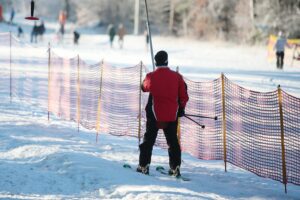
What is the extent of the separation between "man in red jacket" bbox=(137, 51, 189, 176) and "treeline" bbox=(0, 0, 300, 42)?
4046 centimetres

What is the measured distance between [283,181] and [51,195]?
3.40 m

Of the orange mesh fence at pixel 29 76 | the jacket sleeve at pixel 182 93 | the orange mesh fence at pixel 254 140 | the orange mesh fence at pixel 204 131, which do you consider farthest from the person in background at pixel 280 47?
the jacket sleeve at pixel 182 93

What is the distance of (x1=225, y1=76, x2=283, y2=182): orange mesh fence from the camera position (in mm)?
8344

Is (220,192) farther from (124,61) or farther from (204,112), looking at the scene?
(124,61)

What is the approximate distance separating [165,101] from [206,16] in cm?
5082

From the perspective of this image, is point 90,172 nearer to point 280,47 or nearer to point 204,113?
point 204,113

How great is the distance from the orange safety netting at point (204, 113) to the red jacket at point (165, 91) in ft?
4.64

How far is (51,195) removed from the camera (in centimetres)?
643

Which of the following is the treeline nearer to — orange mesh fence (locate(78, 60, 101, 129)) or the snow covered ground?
orange mesh fence (locate(78, 60, 101, 129))

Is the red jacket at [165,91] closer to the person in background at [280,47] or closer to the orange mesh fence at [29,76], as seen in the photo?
the orange mesh fence at [29,76]

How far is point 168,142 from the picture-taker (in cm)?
743

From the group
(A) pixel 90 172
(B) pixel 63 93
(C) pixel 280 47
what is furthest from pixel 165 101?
(C) pixel 280 47

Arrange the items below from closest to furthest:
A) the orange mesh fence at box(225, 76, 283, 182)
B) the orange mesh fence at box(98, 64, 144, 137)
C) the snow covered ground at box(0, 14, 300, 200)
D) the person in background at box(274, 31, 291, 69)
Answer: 1. the snow covered ground at box(0, 14, 300, 200)
2. the orange mesh fence at box(225, 76, 283, 182)
3. the orange mesh fence at box(98, 64, 144, 137)
4. the person in background at box(274, 31, 291, 69)

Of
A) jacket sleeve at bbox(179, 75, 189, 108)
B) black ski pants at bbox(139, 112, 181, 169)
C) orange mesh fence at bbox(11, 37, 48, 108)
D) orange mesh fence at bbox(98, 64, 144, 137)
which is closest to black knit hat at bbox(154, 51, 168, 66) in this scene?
jacket sleeve at bbox(179, 75, 189, 108)
